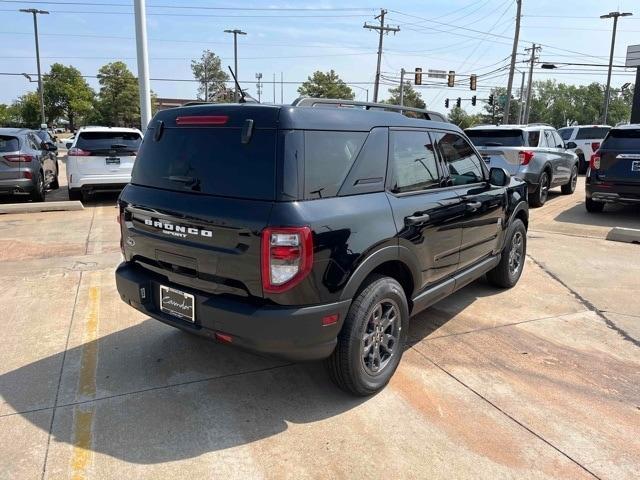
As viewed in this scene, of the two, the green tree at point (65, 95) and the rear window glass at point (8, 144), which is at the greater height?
the green tree at point (65, 95)

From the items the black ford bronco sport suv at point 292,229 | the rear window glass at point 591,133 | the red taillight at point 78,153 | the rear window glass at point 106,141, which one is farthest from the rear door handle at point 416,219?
the rear window glass at point 591,133

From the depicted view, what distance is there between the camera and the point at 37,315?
486 centimetres

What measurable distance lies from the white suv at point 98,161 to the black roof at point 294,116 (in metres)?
7.76

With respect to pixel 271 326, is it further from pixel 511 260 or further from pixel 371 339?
pixel 511 260

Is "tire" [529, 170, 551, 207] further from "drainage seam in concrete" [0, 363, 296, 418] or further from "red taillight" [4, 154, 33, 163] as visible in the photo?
"red taillight" [4, 154, 33, 163]

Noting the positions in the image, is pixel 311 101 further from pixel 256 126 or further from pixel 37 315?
pixel 37 315

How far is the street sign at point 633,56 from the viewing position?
74.6 feet

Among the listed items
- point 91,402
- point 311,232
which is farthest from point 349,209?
point 91,402

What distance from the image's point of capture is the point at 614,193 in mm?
9633

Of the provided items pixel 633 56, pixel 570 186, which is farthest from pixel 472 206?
pixel 633 56

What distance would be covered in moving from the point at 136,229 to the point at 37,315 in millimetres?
2020

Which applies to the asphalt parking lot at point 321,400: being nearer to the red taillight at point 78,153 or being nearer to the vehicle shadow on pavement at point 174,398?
the vehicle shadow on pavement at point 174,398

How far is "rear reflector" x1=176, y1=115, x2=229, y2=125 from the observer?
127 inches

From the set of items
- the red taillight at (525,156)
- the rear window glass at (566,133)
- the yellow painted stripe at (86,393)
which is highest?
the rear window glass at (566,133)
